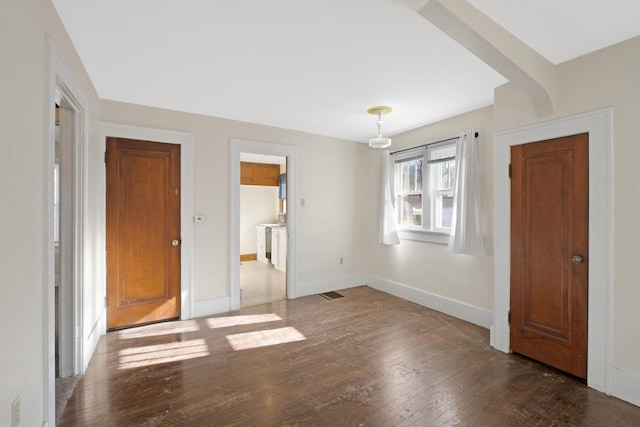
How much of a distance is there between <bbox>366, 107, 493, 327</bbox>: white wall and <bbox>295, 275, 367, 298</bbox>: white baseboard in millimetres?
261

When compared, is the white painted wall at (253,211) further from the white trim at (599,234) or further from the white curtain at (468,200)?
the white trim at (599,234)

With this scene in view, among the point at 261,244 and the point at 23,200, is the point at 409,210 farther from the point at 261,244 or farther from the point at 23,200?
the point at 261,244

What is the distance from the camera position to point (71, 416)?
1874 millimetres

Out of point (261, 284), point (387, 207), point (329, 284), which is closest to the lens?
point (387, 207)

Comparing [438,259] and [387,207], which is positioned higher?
[387,207]

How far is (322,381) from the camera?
2277 mm

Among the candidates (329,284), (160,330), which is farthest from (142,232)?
(329,284)

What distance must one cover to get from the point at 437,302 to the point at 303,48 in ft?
11.0

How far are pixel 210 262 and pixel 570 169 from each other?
12.2 feet

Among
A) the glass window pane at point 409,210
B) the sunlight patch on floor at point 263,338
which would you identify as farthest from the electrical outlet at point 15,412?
the glass window pane at point 409,210

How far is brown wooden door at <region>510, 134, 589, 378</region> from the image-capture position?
2.27 metres

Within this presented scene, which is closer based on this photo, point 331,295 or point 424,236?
point 424,236

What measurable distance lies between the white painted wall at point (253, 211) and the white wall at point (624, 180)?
253 inches

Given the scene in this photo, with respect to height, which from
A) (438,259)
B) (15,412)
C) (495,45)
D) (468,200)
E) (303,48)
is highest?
(303,48)
